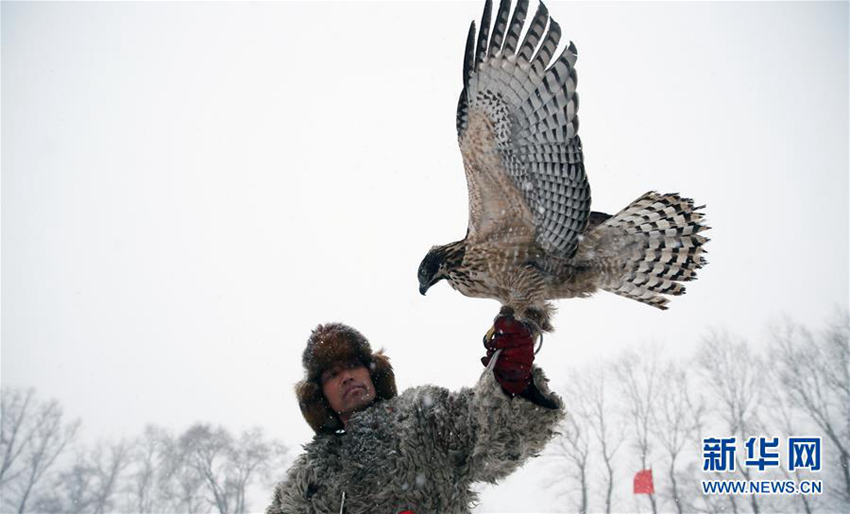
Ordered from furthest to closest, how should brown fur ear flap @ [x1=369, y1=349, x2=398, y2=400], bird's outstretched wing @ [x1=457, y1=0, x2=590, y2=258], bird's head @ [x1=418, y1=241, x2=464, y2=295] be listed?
bird's head @ [x1=418, y1=241, x2=464, y2=295], bird's outstretched wing @ [x1=457, y1=0, x2=590, y2=258], brown fur ear flap @ [x1=369, y1=349, x2=398, y2=400]

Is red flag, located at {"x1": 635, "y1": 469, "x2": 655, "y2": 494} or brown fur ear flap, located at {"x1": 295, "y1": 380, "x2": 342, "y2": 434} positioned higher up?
brown fur ear flap, located at {"x1": 295, "y1": 380, "x2": 342, "y2": 434}

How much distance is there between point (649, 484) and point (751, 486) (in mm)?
3720

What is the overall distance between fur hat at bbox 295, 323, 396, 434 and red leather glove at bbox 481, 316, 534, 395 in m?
0.84

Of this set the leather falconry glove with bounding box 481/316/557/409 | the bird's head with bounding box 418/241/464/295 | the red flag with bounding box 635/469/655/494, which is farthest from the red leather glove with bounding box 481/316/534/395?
the red flag with bounding box 635/469/655/494

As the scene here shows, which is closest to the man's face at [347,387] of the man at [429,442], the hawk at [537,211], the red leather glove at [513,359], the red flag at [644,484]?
the man at [429,442]

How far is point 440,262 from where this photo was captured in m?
3.76

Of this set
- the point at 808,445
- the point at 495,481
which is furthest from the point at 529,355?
the point at 808,445

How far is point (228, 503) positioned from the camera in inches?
872

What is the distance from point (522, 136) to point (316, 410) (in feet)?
6.97

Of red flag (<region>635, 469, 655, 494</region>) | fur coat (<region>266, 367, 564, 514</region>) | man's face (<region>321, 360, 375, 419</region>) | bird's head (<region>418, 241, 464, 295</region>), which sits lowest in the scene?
red flag (<region>635, 469, 655, 494</region>)

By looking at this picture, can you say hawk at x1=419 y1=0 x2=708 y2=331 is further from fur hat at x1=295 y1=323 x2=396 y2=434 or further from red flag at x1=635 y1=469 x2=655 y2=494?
red flag at x1=635 y1=469 x2=655 y2=494

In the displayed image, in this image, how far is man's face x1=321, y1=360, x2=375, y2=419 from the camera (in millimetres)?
2334

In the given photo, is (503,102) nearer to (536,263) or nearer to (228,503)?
(536,263)

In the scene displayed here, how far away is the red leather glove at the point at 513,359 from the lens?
1816mm
